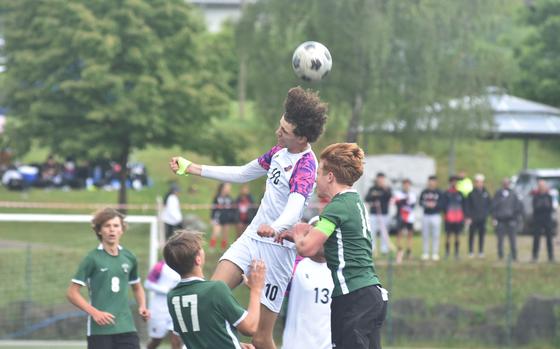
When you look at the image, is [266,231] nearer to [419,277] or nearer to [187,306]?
[187,306]

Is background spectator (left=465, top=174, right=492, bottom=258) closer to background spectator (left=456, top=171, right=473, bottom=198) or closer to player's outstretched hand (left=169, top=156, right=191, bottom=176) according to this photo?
background spectator (left=456, top=171, right=473, bottom=198)

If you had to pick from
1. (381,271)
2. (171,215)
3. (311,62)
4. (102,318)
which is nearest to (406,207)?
(381,271)

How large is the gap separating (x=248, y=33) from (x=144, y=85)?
17.8ft

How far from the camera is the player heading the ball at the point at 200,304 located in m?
6.89

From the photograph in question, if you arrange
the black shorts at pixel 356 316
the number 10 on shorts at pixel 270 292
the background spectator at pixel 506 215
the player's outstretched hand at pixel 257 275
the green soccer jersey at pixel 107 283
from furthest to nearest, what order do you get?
the background spectator at pixel 506 215
the green soccer jersey at pixel 107 283
the number 10 on shorts at pixel 270 292
the black shorts at pixel 356 316
the player's outstretched hand at pixel 257 275

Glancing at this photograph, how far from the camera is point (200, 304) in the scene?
6910 mm

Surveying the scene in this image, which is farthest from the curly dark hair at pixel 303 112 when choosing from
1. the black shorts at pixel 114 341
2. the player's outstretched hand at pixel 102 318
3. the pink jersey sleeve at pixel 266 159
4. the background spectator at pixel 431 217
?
the background spectator at pixel 431 217

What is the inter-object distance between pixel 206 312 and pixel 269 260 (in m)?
1.55

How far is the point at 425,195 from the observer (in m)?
22.4

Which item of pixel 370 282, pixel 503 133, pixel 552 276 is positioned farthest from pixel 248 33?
pixel 370 282

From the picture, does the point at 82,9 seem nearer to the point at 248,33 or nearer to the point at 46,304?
the point at 248,33

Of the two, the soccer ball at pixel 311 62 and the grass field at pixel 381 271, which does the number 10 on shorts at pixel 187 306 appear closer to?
the soccer ball at pixel 311 62

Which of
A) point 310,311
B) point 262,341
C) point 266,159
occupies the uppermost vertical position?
point 266,159

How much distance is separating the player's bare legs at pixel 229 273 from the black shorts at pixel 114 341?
6.98ft
